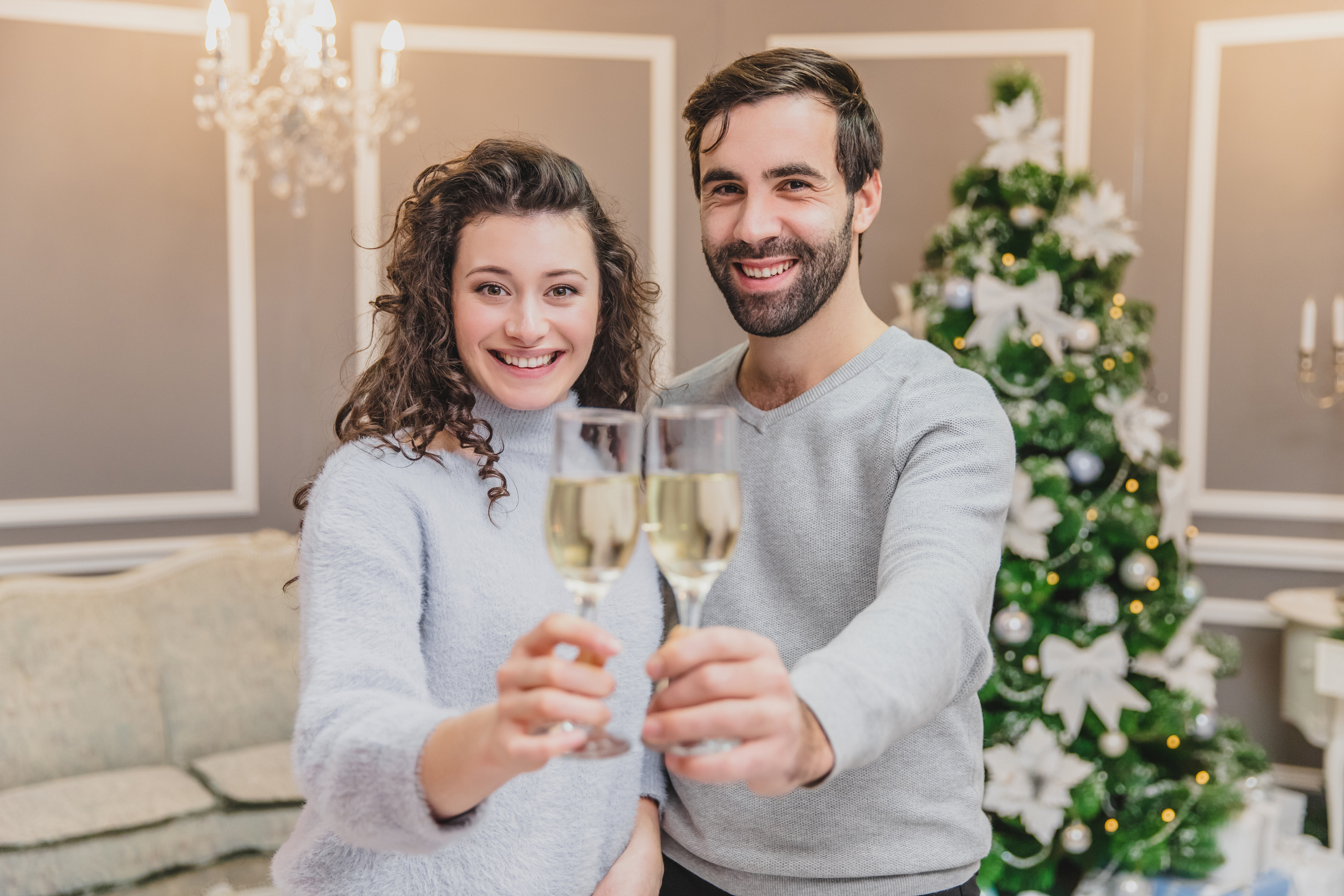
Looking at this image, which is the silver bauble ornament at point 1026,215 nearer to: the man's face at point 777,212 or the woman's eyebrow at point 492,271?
the man's face at point 777,212

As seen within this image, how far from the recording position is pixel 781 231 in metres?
1.55

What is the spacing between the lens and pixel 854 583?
4.73 feet

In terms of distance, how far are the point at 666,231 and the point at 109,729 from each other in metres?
2.56

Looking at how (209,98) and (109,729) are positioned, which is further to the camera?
(109,729)

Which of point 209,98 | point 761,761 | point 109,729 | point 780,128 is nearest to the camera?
point 761,761

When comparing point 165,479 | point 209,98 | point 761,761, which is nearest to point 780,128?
point 761,761

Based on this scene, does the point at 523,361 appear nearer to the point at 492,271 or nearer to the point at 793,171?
the point at 492,271

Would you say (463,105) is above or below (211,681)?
above

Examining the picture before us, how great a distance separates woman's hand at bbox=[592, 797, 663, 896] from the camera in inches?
55.1

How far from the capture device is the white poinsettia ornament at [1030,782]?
9.42 feet

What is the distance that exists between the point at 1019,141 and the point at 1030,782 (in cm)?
175

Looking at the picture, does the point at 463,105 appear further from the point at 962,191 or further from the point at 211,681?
the point at 211,681

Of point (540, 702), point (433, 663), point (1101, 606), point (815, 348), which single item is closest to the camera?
point (540, 702)

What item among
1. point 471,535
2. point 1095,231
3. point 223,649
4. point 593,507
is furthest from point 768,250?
point 223,649
